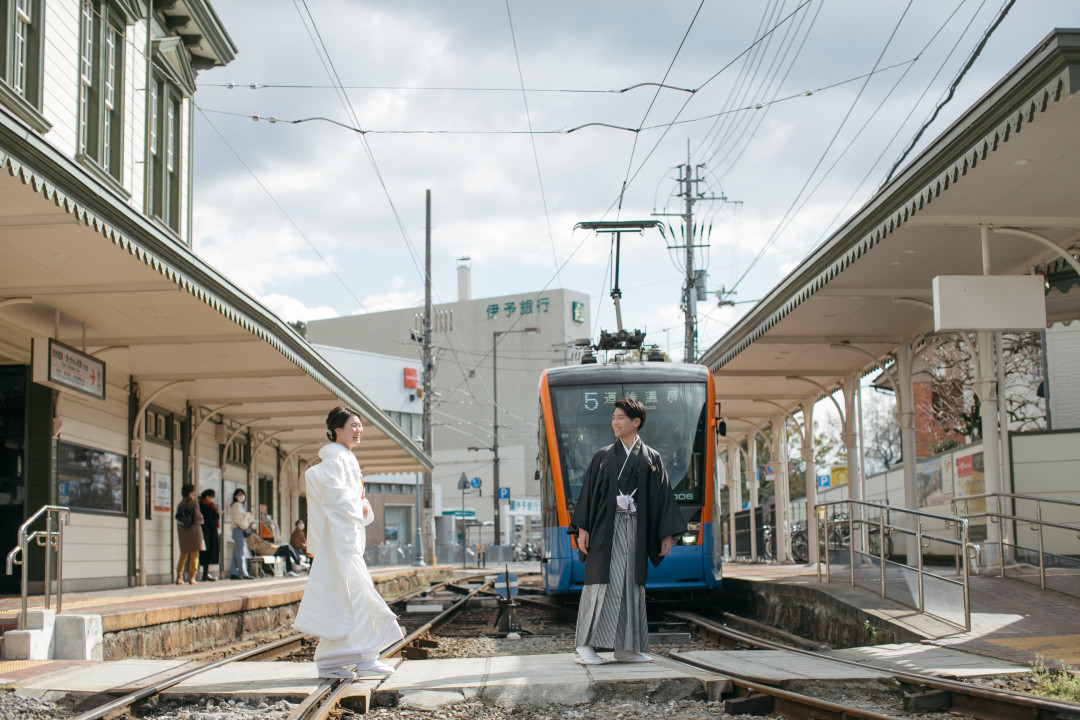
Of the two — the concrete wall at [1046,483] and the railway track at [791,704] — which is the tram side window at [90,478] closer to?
the railway track at [791,704]

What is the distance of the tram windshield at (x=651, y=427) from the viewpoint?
40.5ft

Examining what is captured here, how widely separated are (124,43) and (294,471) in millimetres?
15971

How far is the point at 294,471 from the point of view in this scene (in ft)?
101

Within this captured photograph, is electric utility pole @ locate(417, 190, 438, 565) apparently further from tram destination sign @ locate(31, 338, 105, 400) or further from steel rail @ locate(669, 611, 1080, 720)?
steel rail @ locate(669, 611, 1080, 720)

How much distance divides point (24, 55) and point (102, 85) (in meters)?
2.35

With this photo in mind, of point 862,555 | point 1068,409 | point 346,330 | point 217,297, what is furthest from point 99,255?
point 346,330

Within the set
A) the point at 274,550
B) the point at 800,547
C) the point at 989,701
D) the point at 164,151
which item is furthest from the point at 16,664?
the point at 800,547

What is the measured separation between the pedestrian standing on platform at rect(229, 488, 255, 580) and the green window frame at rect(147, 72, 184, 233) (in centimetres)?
472

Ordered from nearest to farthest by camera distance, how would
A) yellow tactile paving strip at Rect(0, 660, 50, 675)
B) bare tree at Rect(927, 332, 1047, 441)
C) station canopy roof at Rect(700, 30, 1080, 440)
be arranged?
yellow tactile paving strip at Rect(0, 660, 50, 675) < station canopy roof at Rect(700, 30, 1080, 440) < bare tree at Rect(927, 332, 1047, 441)

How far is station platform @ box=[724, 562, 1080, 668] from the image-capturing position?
7.88 metres

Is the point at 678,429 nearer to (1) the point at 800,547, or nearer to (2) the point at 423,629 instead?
(2) the point at 423,629

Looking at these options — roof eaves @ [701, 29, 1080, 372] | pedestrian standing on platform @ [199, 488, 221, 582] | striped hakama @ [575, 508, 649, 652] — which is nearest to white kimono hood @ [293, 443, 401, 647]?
striped hakama @ [575, 508, 649, 652]

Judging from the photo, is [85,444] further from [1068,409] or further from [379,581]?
[1068,409]

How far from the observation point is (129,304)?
12484 mm
